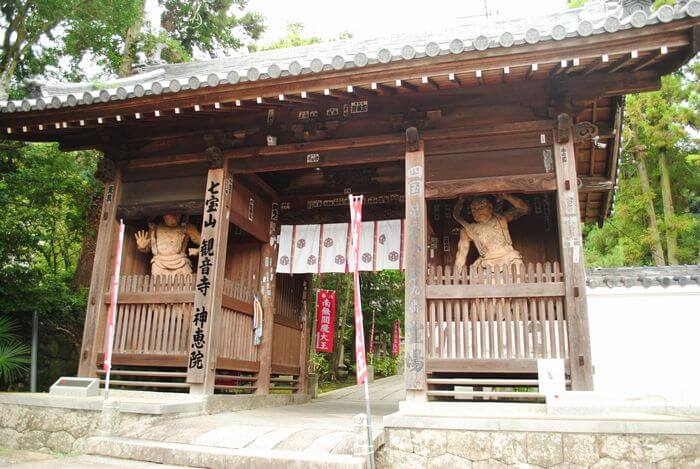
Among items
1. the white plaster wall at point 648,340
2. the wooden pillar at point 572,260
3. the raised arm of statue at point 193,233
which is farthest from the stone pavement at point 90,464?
the white plaster wall at point 648,340

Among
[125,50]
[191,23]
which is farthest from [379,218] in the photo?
[191,23]

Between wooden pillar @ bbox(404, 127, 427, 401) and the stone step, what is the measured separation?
1625 millimetres

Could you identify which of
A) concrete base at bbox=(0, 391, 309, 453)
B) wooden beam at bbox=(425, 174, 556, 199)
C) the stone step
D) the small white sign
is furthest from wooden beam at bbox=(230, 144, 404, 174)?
the stone step

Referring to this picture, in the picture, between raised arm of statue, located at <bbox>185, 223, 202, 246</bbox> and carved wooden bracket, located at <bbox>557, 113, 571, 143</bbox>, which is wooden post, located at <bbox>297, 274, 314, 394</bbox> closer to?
raised arm of statue, located at <bbox>185, 223, 202, 246</bbox>

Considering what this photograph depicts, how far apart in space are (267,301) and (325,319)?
5.70 m

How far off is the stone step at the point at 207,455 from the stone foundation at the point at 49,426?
24.9 inches

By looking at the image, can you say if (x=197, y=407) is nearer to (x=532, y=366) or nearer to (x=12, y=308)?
(x=532, y=366)

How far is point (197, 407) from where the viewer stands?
6.50 m

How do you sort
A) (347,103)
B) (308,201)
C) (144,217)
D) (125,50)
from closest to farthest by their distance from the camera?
(347,103), (144,217), (308,201), (125,50)

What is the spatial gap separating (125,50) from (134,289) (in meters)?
8.40

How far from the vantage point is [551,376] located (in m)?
5.25

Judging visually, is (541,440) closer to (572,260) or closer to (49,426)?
(572,260)

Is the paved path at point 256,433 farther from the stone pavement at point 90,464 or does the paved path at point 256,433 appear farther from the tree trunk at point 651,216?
the tree trunk at point 651,216

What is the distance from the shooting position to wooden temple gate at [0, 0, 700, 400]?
5.69 m
